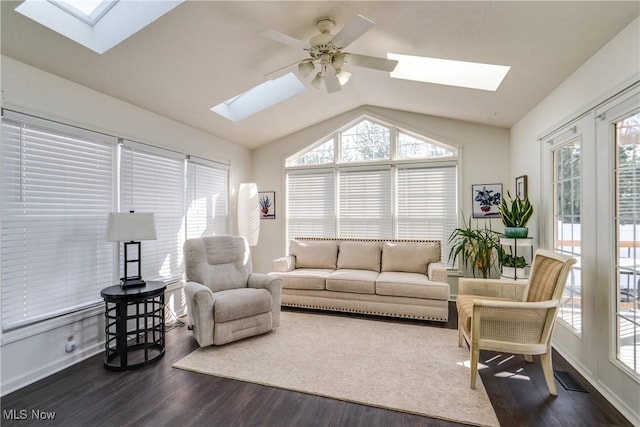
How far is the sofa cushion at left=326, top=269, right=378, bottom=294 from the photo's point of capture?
12.8 feet

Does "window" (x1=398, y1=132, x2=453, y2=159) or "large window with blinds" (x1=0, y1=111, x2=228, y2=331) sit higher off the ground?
"window" (x1=398, y1=132, x2=453, y2=159)

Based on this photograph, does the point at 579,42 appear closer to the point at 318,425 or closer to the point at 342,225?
the point at 318,425

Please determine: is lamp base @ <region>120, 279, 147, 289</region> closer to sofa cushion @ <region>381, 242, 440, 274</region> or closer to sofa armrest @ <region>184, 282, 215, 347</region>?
sofa armrest @ <region>184, 282, 215, 347</region>

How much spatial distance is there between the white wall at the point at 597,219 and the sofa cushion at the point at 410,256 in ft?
5.11

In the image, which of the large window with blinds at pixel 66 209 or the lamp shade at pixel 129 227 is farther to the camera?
the lamp shade at pixel 129 227

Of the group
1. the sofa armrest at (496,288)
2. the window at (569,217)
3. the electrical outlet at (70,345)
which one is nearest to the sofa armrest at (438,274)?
the sofa armrest at (496,288)

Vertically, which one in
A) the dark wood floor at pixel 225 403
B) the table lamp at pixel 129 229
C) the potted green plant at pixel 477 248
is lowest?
the dark wood floor at pixel 225 403

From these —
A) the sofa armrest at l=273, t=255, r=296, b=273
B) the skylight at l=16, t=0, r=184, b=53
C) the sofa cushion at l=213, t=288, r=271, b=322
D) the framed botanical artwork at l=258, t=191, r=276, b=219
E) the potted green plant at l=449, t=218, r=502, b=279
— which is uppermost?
the skylight at l=16, t=0, r=184, b=53

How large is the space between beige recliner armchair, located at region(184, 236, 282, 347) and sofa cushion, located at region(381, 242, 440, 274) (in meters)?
1.75

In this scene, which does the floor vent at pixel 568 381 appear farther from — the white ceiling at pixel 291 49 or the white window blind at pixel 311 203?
the white window blind at pixel 311 203

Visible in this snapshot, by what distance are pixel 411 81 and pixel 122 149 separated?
3389 millimetres

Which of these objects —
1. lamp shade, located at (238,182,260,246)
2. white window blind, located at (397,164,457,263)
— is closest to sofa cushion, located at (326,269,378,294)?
white window blind, located at (397,164,457,263)

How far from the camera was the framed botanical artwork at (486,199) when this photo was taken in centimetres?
450

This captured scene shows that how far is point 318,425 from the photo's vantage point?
192cm
